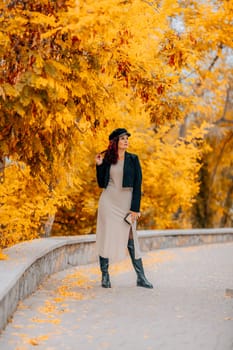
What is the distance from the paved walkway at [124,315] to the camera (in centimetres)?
532

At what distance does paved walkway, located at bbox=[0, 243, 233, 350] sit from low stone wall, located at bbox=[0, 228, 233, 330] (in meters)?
0.13

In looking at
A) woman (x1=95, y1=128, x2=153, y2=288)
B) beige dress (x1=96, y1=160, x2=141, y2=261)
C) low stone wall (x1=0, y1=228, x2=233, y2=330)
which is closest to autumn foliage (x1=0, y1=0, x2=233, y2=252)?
woman (x1=95, y1=128, x2=153, y2=288)

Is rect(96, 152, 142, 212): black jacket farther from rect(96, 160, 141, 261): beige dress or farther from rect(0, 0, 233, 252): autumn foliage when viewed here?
rect(0, 0, 233, 252): autumn foliage

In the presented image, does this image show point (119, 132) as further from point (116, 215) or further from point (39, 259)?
point (39, 259)

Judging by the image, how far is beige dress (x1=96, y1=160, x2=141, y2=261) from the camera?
8.20 m

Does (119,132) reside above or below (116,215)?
above

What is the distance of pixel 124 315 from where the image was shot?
646cm

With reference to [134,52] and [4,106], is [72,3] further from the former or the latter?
[134,52]

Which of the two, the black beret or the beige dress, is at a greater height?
the black beret

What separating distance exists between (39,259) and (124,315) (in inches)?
76.6

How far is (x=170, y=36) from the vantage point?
788 centimetres

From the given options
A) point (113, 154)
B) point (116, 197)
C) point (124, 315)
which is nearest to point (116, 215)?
point (116, 197)

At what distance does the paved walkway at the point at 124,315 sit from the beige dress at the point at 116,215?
0.46 meters

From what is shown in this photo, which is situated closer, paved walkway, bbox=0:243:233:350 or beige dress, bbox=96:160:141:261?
paved walkway, bbox=0:243:233:350
